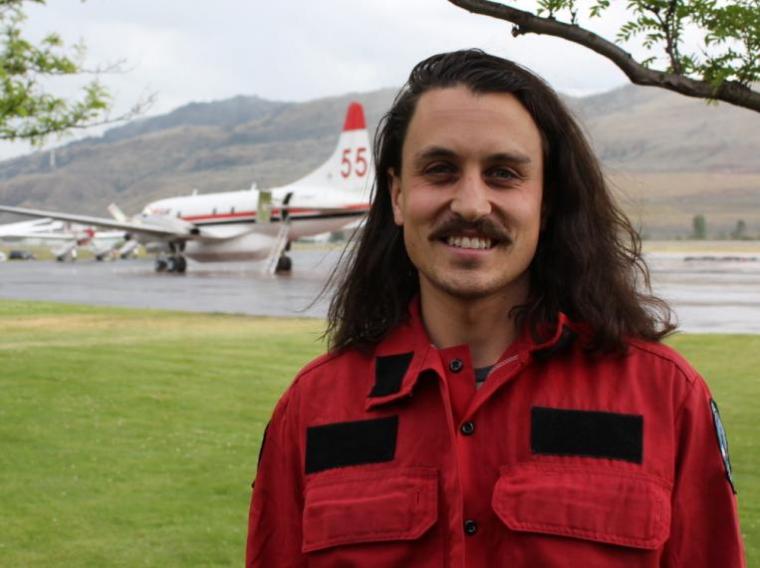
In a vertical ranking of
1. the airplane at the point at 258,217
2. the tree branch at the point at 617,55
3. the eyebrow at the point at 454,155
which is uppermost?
the tree branch at the point at 617,55

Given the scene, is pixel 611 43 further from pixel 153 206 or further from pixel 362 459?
pixel 153 206

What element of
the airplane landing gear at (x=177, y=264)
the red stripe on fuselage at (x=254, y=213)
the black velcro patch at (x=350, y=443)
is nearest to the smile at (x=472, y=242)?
the black velcro patch at (x=350, y=443)

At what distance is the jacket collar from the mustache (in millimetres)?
184

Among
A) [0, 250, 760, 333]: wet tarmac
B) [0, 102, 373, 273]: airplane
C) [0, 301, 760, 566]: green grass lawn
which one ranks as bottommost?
[0, 250, 760, 333]: wet tarmac

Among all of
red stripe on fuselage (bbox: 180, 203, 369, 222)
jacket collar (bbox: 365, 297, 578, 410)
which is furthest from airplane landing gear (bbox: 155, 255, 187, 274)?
jacket collar (bbox: 365, 297, 578, 410)

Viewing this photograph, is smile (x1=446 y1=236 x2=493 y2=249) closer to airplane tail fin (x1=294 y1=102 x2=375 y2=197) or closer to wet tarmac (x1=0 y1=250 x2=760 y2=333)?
wet tarmac (x1=0 y1=250 x2=760 y2=333)

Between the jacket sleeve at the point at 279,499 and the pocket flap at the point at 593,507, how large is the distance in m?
0.47

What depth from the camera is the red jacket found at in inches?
78.2

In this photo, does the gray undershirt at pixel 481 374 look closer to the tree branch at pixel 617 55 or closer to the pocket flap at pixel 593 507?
the pocket flap at pixel 593 507

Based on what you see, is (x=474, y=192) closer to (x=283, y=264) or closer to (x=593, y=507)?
(x=593, y=507)

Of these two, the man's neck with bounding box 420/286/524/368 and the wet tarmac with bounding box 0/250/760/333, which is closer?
the man's neck with bounding box 420/286/524/368

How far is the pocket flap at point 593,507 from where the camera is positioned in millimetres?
1969

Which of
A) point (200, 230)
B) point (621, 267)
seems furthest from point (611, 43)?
point (200, 230)

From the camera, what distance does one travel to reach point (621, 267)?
2.38 metres
